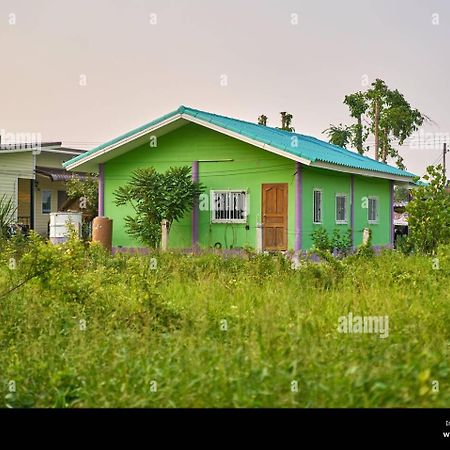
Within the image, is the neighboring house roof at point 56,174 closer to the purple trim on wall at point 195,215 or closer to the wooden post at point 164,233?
the purple trim on wall at point 195,215

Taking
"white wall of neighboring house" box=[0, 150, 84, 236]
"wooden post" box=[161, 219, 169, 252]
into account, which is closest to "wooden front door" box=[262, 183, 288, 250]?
"wooden post" box=[161, 219, 169, 252]

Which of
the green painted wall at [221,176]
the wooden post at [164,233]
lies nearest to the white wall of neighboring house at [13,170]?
the green painted wall at [221,176]

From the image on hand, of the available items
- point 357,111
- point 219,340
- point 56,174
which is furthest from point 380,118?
point 219,340

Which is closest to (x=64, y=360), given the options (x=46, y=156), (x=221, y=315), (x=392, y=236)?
(x=221, y=315)

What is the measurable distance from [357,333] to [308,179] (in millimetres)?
14079

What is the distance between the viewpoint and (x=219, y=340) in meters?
7.18

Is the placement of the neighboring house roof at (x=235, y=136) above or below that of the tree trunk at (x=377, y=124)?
below

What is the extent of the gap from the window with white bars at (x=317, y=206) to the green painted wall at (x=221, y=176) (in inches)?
8.8

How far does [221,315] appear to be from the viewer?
833cm

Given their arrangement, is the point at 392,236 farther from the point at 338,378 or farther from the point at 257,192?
the point at 338,378

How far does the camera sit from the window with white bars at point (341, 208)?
75.2 feet

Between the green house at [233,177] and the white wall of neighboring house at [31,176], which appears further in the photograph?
the white wall of neighboring house at [31,176]

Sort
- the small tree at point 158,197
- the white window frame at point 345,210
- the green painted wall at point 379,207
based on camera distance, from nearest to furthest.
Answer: the small tree at point 158,197, the white window frame at point 345,210, the green painted wall at point 379,207

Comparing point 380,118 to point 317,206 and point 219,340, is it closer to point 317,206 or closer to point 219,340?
point 317,206
